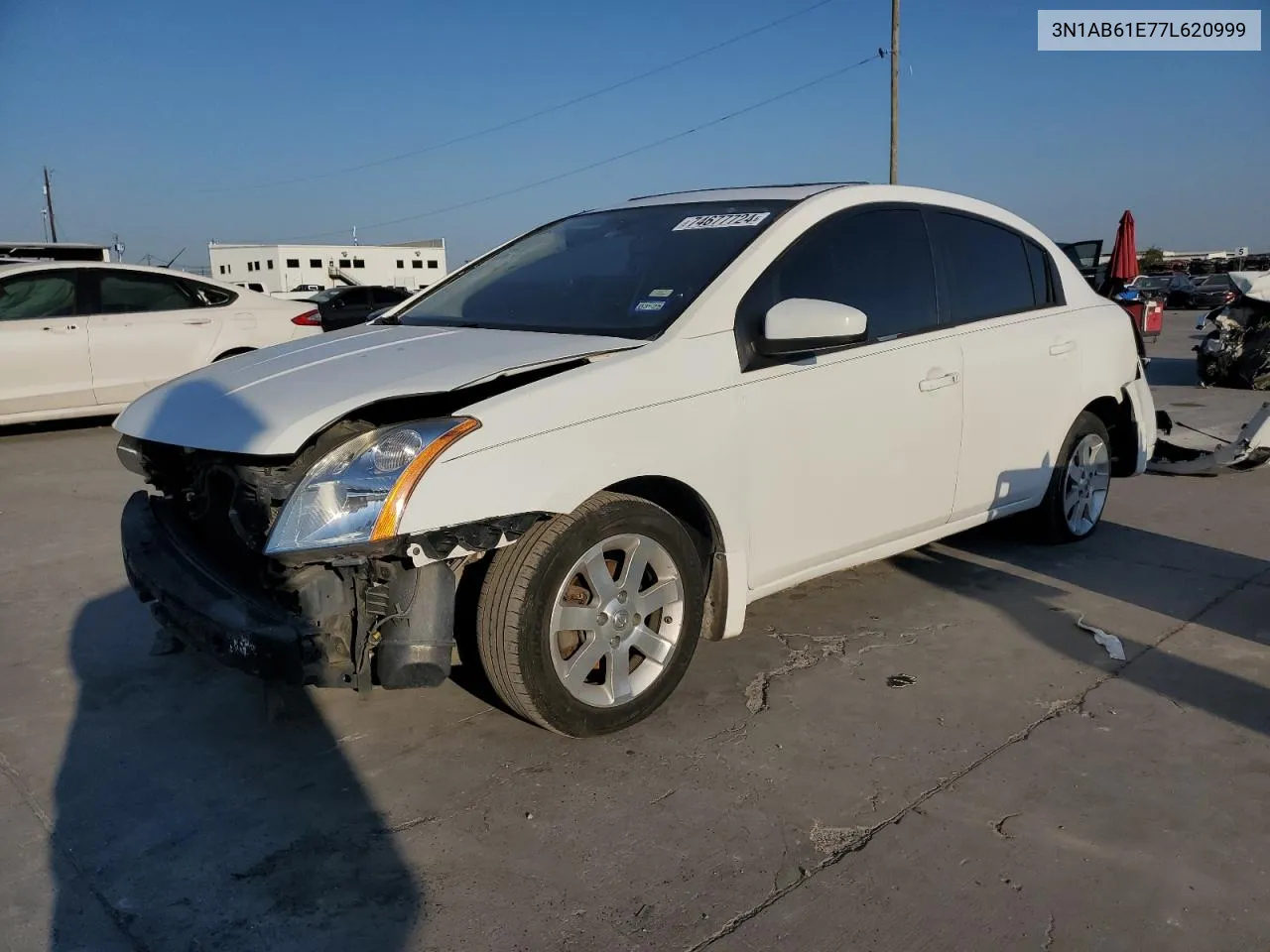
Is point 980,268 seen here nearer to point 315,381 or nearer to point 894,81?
point 315,381

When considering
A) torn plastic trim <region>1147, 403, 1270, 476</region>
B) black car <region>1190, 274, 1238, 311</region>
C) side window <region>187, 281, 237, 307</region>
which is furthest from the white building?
torn plastic trim <region>1147, 403, 1270, 476</region>

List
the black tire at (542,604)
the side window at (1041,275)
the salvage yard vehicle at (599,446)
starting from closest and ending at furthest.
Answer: the salvage yard vehicle at (599,446) → the black tire at (542,604) → the side window at (1041,275)

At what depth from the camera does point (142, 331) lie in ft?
30.0

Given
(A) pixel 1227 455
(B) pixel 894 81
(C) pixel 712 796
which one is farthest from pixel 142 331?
(B) pixel 894 81

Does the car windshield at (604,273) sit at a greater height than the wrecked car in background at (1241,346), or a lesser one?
greater

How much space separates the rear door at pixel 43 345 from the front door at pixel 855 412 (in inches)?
292

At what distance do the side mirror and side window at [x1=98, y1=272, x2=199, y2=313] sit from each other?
25.2 feet

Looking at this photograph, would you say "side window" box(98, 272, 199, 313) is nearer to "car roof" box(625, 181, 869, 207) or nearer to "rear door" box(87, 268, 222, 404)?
"rear door" box(87, 268, 222, 404)

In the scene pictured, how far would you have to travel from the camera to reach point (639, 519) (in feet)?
10.1

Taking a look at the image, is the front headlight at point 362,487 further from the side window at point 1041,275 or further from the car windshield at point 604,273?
the side window at point 1041,275

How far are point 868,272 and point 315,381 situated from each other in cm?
211

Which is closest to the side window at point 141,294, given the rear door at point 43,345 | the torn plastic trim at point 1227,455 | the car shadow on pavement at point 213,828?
the rear door at point 43,345

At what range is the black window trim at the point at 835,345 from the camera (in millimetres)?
3414

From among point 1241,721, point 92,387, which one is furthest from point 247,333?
point 1241,721
